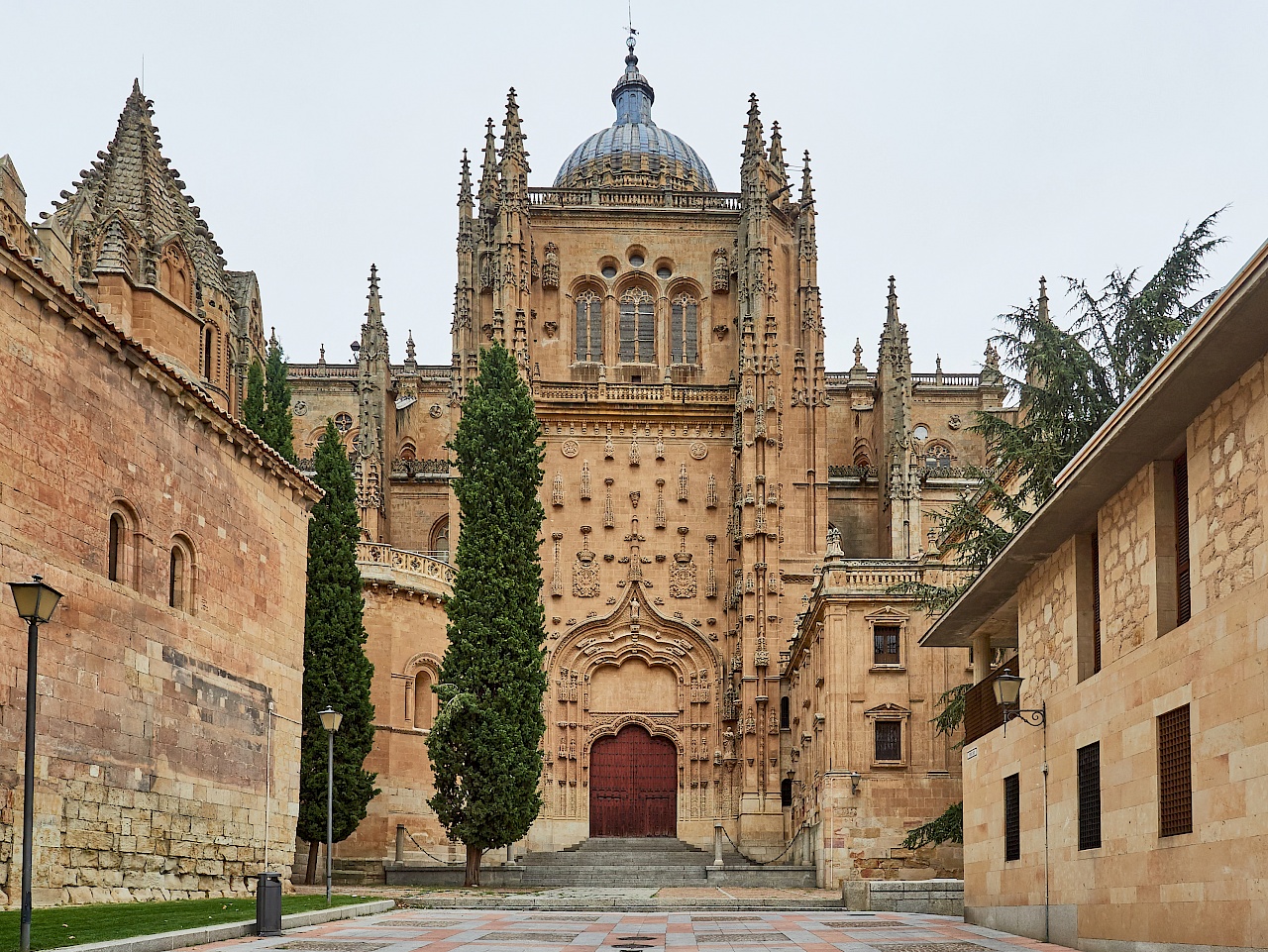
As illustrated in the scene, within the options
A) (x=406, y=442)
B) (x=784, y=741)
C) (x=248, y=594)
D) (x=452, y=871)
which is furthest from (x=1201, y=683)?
(x=406, y=442)

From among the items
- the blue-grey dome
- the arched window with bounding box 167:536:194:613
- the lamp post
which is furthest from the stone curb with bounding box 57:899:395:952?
the blue-grey dome

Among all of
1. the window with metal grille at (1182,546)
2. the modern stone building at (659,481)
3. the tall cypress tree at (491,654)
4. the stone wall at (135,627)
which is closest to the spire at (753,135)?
the modern stone building at (659,481)

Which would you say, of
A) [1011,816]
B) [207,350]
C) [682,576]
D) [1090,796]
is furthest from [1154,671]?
[682,576]

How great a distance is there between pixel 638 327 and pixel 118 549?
32.0 m

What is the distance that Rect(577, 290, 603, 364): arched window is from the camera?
49938 millimetres

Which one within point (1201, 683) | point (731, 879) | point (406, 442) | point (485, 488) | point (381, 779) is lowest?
point (731, 879)

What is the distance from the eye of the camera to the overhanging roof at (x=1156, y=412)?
35.3 feet

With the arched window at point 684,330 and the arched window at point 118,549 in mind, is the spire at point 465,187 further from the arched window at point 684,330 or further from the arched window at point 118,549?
the arched window at point 118,549

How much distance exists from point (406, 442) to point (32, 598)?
130 ft

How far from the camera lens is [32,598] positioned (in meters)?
13.1

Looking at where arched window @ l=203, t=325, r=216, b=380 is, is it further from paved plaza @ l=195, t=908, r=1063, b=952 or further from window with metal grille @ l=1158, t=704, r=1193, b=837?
window with metal grille @ l=1158, t=704, r=1193, b=837

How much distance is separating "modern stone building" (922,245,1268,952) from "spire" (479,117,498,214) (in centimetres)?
3323

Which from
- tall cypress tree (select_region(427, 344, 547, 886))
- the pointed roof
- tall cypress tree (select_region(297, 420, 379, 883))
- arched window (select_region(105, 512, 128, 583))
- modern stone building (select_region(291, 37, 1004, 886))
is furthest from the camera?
modern stone building (select_region(291, 37, 1004, 886))

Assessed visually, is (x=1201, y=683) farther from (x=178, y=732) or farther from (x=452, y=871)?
(x=452, y=871)
